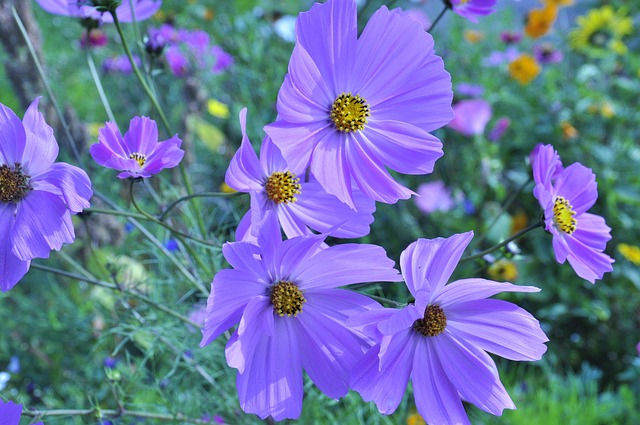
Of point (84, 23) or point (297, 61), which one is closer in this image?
point (297, 61)

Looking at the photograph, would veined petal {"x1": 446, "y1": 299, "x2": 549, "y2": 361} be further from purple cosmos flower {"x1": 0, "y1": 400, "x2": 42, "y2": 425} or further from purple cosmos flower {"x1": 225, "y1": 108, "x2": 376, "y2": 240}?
purple cosmos flower {"x1": 0, "y1": 400, "x2": 42, "y2": 425}

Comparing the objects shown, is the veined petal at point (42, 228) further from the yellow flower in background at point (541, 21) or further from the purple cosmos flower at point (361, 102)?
the yellow flower in background at point (541, 21)

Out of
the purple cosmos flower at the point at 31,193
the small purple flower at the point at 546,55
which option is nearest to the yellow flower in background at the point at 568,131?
the small purple flower at the point at 546,55

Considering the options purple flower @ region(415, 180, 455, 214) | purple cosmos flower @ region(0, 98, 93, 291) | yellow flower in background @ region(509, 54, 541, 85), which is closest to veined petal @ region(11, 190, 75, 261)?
purple cosmos flower @ region(0, 98, 93, 291)

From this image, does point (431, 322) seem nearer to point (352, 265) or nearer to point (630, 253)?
point (352, 265)

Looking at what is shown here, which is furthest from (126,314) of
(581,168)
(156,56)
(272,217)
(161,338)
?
(581,168)

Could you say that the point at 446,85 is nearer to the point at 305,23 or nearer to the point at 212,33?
the point at 305,23
